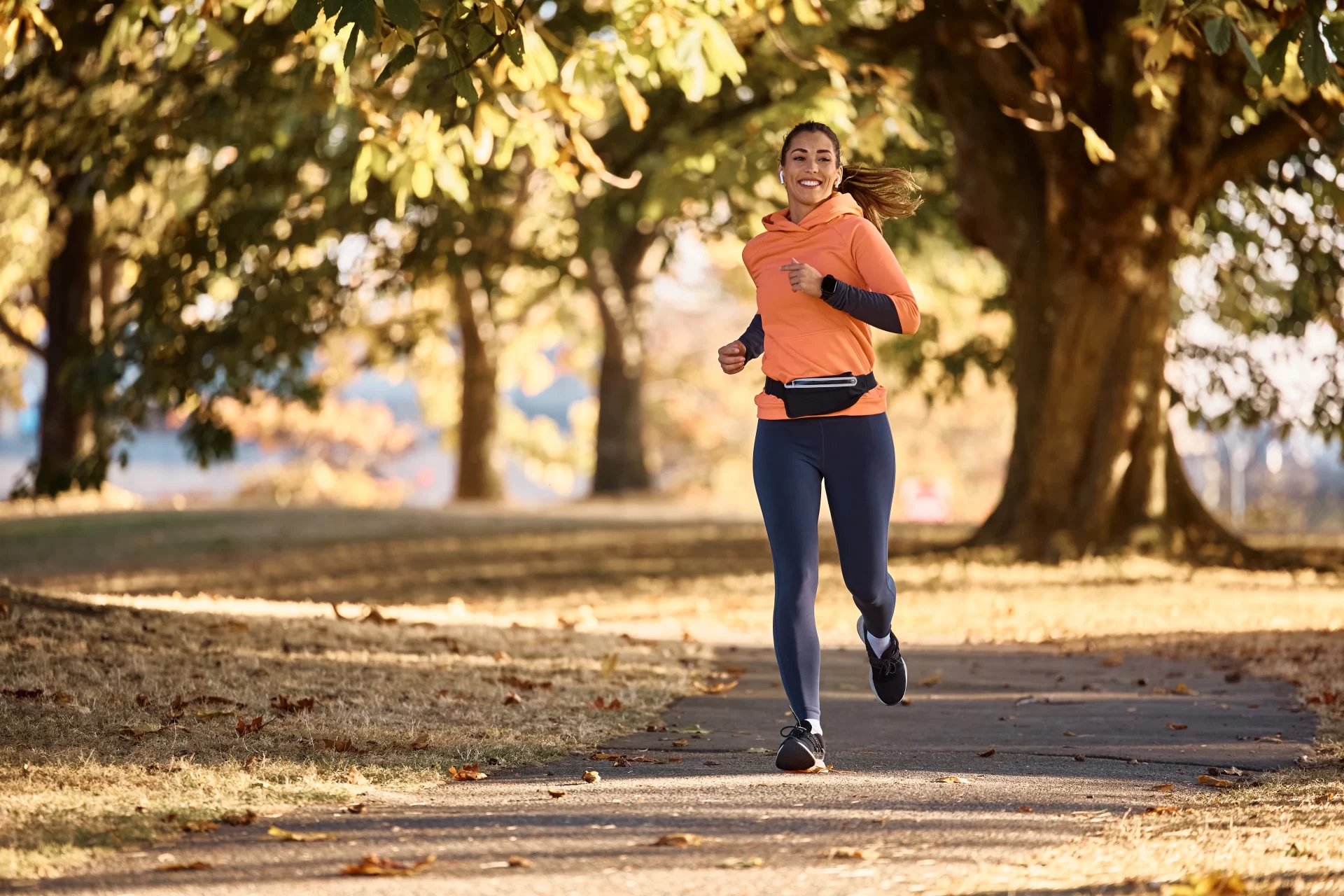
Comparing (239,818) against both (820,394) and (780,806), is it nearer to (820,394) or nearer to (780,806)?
(780,806)

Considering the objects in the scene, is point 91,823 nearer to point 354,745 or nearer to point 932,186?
point 354,745

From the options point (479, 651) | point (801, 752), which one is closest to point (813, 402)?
point (801, 752)

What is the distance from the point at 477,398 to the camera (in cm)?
2509

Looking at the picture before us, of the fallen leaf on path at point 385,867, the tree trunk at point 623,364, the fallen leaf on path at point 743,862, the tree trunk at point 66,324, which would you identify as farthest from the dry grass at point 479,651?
the tree trunk at point 623,364

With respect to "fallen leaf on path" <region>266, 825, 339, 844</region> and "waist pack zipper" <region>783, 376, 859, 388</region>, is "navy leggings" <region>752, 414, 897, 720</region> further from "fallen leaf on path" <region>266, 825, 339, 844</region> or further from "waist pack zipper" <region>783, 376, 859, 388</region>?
"fallen leaf on path" <region>266, 825, 339, 844</region>

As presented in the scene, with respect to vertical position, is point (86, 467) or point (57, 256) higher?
point (57, 256)

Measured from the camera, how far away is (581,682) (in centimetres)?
732

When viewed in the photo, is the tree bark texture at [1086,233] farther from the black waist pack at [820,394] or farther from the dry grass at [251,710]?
the black waist pack at [820,394]

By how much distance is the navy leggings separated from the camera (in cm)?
506

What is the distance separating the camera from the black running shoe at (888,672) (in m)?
5.50

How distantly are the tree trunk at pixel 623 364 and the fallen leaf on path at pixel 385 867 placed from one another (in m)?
20.7

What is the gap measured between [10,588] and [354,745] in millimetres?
3239

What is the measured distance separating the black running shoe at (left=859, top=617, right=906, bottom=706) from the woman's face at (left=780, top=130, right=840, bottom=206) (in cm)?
152

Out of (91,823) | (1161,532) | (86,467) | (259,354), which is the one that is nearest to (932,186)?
(1161,532)
